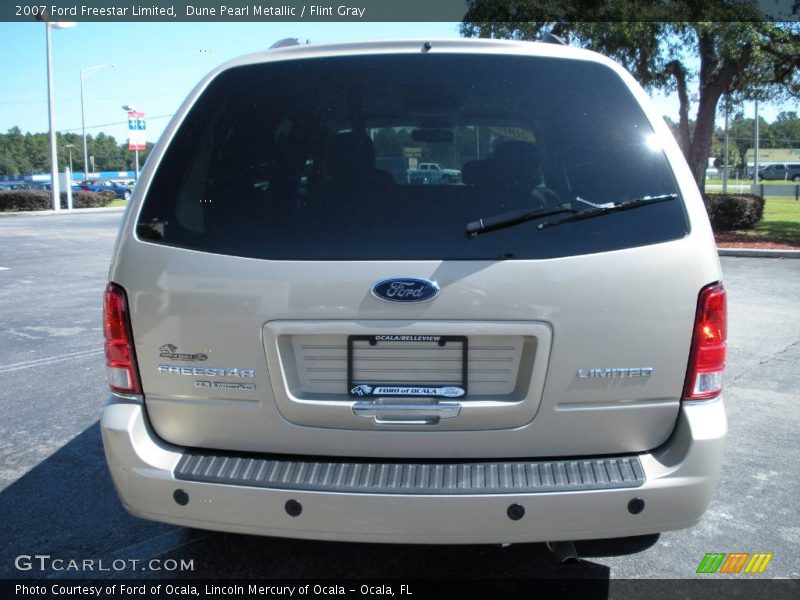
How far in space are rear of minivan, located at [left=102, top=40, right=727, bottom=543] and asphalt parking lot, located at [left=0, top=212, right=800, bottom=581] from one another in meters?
0.89

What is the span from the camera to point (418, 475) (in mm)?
2568

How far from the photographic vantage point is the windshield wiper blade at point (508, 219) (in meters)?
2.55

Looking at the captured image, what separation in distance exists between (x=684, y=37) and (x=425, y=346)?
1779 cm

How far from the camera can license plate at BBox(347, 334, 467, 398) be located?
2572 mm

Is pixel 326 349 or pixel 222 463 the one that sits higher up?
pixel 326 349

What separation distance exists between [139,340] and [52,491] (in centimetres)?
196

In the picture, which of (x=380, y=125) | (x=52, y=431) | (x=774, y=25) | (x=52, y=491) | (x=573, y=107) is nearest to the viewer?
(x=573, y=107)

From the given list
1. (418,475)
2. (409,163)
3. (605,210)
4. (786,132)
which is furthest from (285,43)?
(786,132)

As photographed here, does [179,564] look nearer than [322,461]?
No

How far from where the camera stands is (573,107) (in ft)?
9.23

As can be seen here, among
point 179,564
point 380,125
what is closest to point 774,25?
point 380,125

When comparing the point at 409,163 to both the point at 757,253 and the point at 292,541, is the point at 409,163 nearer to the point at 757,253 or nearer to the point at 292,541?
the point at 292,541

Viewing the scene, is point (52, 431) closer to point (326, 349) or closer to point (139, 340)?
point (139, 340)

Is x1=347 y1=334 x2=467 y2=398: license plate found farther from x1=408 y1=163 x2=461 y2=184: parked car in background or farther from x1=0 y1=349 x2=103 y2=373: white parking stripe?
x1=0 y1=349 x2=103 y2=373: white parking stripe
